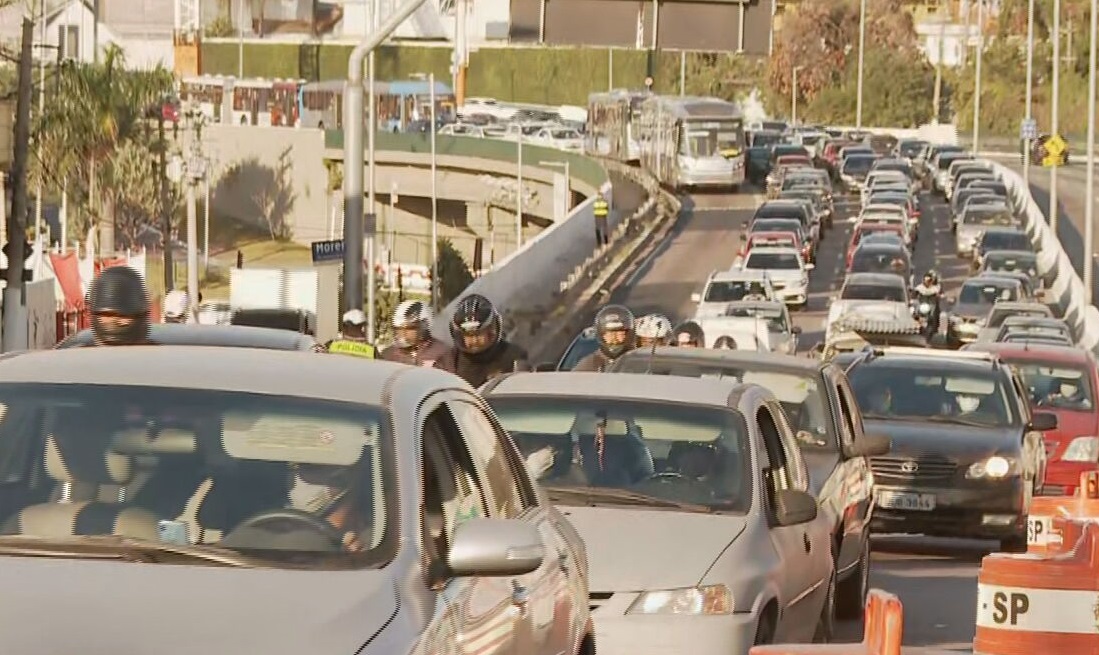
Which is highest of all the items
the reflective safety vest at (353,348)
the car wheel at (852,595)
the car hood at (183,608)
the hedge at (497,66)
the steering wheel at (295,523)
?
the hedge at (497,66)

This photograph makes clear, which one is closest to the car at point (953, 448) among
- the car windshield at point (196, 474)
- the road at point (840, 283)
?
the road at point (840, 283)

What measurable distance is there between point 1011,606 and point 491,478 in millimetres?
2971

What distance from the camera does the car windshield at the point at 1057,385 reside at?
25700 millimetres

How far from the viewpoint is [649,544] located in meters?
10.2

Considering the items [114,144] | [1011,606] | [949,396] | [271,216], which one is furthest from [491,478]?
[271,216]

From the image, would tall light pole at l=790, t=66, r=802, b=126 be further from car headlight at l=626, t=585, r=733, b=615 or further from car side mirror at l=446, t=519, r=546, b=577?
car side mirror at l=446, t=519, r=546, b=577

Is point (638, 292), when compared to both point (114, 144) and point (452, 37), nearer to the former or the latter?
point (114, 144)

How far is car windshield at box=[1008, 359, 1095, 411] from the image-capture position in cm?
2570

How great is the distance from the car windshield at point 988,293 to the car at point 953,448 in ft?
110

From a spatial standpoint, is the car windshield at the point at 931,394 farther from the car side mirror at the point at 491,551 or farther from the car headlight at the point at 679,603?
the car side mirror at the point at 491,551

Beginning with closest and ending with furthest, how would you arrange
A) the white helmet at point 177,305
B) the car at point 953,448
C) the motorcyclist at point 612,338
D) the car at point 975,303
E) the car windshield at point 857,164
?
the white helmet at point 177,305 → the motorcyclist at point 612,338 → the car at point 953,448 → the car at point 975,303 → the car windshield at point 857,164

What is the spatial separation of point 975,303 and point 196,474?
48054mm

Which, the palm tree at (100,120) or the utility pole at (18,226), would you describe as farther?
the palm tree at (100,120)

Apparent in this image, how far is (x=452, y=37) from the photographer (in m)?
166
